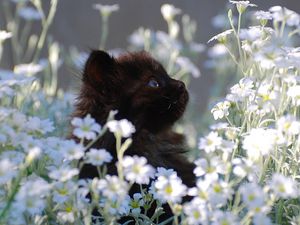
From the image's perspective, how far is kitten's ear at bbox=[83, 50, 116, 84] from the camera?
2.36 metres

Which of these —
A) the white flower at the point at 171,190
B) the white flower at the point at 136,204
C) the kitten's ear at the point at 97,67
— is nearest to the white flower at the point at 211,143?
the white flower at the point at 171,190

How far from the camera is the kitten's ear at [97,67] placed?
2.36 meters

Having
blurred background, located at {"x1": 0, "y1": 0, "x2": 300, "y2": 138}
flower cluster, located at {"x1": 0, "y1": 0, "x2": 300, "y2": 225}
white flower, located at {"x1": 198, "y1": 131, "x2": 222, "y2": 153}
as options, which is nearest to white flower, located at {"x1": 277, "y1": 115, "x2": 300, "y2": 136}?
flower cluster, located at {"x1": 0, "y1": 0, "x2": 300, "y2": 225}

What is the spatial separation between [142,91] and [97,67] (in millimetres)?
158

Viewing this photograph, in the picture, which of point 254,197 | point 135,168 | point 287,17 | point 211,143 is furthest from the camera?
point 287,17

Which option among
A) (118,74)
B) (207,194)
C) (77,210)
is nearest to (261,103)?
(207,194)

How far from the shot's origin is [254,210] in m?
1.44

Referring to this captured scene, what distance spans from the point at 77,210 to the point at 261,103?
466 mm

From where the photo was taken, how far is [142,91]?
2.45 m

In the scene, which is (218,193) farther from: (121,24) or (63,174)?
(121,24)

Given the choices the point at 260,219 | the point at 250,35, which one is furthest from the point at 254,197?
the point at 250,35

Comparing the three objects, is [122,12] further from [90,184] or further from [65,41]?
[90,184]

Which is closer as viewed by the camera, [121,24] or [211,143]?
[211,143]

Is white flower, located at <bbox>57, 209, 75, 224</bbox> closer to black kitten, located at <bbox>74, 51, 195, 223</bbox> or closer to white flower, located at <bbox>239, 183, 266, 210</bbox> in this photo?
white flower, located at <bbox>239, 183, 266, 210</bbox>
